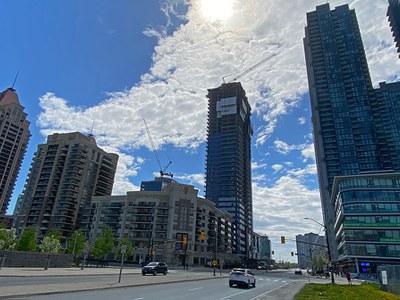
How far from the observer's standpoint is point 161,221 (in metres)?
109

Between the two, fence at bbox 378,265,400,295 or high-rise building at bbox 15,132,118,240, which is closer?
fence at bbox 378,265,400,295

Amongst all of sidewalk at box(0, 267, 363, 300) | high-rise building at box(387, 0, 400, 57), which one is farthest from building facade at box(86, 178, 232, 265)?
high-rise building at box(387, 0, 400, 57)

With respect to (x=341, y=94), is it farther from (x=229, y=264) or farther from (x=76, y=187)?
(x=76, y=187)

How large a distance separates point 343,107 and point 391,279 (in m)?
147

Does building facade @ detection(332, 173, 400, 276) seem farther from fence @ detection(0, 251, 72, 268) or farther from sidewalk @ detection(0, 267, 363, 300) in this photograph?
fence @ detection(0, 251, 72, 268)

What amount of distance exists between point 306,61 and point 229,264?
129 metres

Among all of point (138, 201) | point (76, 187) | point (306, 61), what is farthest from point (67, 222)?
point (306, 61)

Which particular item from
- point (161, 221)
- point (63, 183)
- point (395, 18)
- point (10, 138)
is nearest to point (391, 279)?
point (161, 221)

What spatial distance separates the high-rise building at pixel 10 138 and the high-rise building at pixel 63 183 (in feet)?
124

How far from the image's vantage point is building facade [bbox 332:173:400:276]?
8350 centimetres

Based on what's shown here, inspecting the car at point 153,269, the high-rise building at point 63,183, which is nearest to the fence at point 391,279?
the car at point 153,269

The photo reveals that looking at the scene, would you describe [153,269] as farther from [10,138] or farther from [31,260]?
[10,138]

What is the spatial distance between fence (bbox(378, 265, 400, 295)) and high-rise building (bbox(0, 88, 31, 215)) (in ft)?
619

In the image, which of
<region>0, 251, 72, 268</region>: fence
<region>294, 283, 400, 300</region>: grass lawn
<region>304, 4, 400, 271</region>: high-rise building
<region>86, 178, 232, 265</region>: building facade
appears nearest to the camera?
<region>294, 283, 400, 300</region>: grass lawn
